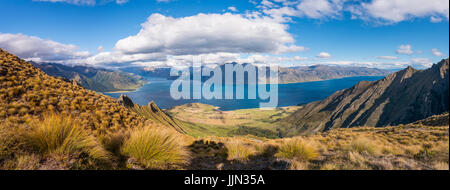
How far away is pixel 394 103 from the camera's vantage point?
520 ft

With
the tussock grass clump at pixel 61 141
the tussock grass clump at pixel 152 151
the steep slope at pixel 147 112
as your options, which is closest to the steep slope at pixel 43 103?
the tussock grass clump at pixel 61 141

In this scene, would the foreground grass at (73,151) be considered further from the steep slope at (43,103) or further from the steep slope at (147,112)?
the steep slope at (147,112)

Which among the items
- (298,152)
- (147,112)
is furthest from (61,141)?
(147,112)

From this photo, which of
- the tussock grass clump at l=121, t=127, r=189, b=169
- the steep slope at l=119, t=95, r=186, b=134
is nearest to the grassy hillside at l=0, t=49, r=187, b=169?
the tussock grass clump at l=121, t=127, r=189, b=169

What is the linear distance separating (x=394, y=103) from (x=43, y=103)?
696 ft

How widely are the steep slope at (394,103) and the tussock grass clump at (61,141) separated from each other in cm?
16799

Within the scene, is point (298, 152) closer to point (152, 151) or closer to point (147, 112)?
point (152, 151)

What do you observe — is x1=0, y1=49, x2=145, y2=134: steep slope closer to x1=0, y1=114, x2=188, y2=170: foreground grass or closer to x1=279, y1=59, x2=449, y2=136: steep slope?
x1=0, y1=114, x2=188, y2=170: foreground grass

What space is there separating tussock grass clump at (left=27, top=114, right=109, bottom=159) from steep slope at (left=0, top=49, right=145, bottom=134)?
183 inches
